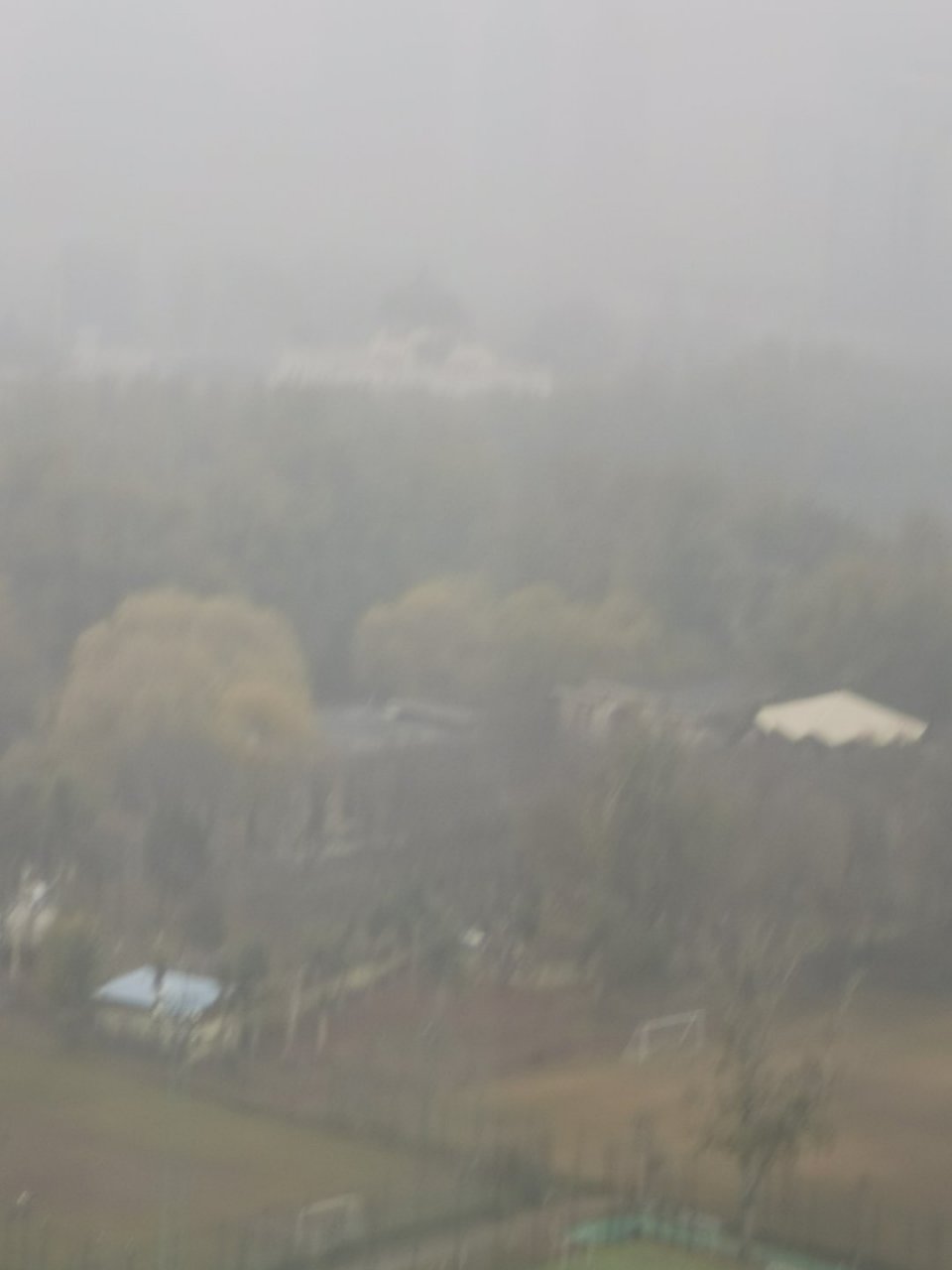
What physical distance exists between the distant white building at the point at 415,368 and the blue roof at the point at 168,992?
0.71m

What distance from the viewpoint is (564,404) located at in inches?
74.7

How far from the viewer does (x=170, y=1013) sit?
1.84m

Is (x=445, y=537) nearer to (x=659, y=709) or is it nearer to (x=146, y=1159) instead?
(x=659, y=709)

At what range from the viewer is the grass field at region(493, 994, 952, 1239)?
165cm

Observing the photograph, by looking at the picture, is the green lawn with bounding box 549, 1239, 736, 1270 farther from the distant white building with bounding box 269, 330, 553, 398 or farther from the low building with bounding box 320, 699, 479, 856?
the distant white building with bounding box 269, 330, 553, 398

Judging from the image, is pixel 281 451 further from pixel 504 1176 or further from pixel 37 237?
pixel 504 1176

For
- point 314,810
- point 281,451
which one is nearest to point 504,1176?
point 314,810

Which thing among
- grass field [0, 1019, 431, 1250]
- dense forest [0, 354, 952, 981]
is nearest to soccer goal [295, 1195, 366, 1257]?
grass field [0, 1019, 431, 1250]

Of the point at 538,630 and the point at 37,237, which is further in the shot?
the point at 37,237

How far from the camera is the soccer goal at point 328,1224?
175cm

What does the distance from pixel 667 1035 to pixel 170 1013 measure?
57cm

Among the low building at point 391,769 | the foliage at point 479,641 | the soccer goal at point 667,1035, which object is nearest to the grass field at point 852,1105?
the soccer goal at point 667,1035

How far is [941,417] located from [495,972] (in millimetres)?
803

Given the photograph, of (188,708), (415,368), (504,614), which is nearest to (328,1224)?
(188,708)
